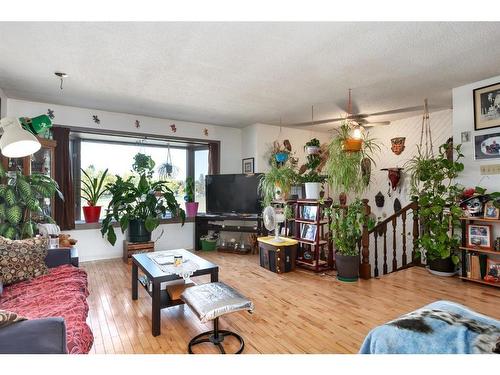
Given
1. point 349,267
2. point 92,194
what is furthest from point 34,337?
point 92,194

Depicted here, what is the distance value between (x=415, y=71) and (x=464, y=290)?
2455mm

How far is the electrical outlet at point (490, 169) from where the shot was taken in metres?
3.14

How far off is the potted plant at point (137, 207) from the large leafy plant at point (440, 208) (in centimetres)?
368

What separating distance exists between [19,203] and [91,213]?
1485mm

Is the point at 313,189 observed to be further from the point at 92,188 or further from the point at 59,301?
the point at 92,188

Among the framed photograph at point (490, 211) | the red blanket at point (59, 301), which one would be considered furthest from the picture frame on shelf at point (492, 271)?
the red blanket at point (59, 301)

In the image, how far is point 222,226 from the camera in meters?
5.03

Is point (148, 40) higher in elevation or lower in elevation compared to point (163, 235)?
higher

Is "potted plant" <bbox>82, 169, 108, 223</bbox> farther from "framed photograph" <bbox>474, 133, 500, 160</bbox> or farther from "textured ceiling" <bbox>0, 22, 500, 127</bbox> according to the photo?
"framed photograph" <bbox>474, 133, 500, 160</bbox>

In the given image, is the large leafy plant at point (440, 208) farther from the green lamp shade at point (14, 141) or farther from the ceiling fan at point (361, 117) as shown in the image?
the green lamp shade at point (14, 141)

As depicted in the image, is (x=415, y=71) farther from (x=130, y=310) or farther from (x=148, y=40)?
(x=130, y=310)
